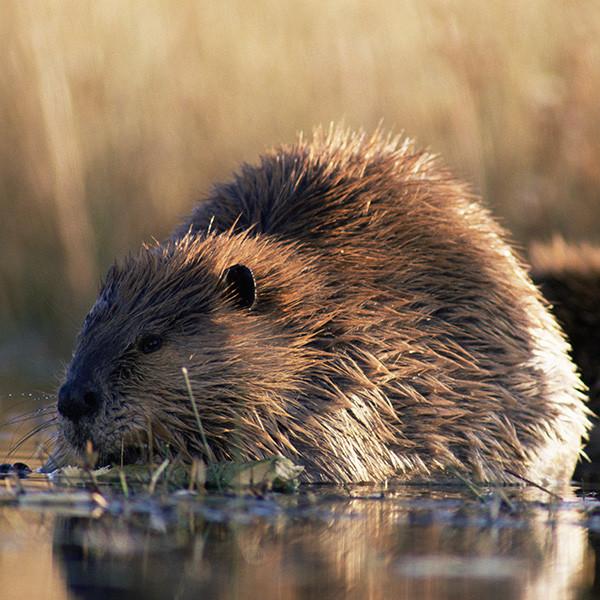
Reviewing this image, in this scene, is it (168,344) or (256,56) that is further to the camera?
(256,56)

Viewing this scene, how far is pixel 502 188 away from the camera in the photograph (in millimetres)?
7777

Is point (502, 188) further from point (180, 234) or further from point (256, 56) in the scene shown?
point (180, 234)

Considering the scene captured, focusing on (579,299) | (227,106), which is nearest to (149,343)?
(579,299)

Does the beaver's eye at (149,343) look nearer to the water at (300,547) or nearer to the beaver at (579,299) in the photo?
the water at (300,547)

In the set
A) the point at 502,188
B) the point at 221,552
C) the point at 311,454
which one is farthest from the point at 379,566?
the point at 502,188

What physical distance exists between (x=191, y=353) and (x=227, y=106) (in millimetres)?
4526

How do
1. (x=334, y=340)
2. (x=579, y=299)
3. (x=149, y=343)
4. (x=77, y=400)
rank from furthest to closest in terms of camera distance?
(x=579, y=299) → (x=334, y=340) → (x=149, y=343) → (x=77, y=400)

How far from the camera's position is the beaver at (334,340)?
3.66 meters

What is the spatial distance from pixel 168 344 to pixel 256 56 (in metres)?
4.75

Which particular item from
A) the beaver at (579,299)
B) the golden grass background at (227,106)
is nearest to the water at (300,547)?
the beaver at (579,299)

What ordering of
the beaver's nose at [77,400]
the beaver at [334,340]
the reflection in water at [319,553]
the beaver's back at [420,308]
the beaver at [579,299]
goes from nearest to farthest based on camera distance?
the reflection in water at [319,553] < the beaver's nose at [77,400] < the beaver at [334,340] < the beaver's back at [420,308] < the beaver at [579,299]

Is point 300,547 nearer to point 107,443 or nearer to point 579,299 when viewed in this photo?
point 107,443

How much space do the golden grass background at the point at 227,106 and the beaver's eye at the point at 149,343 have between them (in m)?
3.73

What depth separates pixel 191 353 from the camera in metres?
3.73
